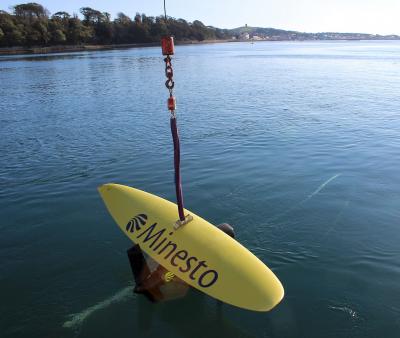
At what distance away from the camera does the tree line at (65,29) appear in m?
134

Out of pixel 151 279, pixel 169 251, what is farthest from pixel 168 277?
pixel 169 251

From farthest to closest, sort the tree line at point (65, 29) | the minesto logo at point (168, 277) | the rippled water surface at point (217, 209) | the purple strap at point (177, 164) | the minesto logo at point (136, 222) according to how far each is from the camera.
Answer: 1. the tree line at point (65, 29)
2. the minesto logo at point (136, 222)
3. the minesto logo at point (168, 277)
4. the rippled water surface at point (217, 209)
5. the purple strap at point (177, 164)

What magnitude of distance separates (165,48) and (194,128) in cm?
1666

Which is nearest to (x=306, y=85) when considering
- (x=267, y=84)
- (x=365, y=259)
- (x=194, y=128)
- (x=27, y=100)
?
(x=267, y=84)

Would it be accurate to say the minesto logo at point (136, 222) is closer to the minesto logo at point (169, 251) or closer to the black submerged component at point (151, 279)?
the minesto logo at point (169, 251)

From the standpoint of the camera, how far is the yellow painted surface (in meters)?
6.62

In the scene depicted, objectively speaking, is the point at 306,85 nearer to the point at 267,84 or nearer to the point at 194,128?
the point at 267,84

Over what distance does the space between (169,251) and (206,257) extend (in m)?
0.78

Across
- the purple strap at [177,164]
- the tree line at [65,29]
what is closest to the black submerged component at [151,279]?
the purple strap at [177,164]

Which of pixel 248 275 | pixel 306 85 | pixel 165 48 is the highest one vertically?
pixel 165 48

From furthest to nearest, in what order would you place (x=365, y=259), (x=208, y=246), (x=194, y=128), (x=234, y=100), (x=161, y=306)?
1. (x=234, y=100)
2. (x=194, y=128)
3. (x=365, y=259)
4. (x=161, y=306)
5. (x=208, y=246)

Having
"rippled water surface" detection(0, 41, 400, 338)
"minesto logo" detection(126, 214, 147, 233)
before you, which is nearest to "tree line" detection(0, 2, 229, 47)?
"rippled water surface" detection(0, 41, 400, 338)

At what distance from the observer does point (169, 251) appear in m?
7.64

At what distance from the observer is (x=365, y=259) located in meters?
9.73
